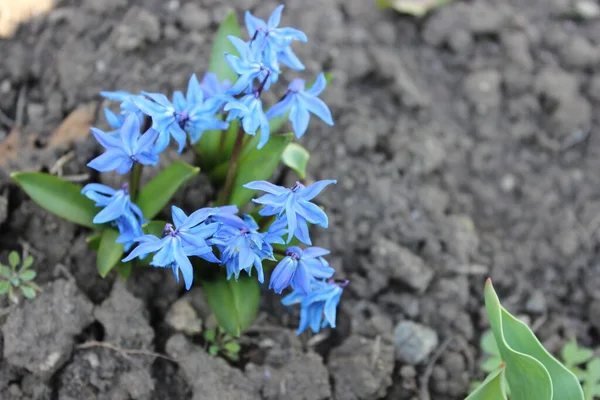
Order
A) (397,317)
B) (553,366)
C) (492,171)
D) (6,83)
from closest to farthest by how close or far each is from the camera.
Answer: (553,366) → (397,317) → (6,83) → (492,171)

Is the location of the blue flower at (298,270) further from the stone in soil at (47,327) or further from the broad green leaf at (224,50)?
the broad green leaf at (224,50)

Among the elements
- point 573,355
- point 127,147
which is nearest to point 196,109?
point 127,147

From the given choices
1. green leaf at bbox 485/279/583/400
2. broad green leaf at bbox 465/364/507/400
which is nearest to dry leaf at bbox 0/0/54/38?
green leaf at bbox 485/279/583/400

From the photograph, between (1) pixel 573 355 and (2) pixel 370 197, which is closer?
(1) pixel 573 355

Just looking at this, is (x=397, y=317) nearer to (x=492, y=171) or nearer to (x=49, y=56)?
(x=492, y=171)

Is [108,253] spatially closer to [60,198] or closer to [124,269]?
[124,269]

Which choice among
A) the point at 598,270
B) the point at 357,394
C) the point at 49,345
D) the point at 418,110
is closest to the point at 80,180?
the point at 49,345
